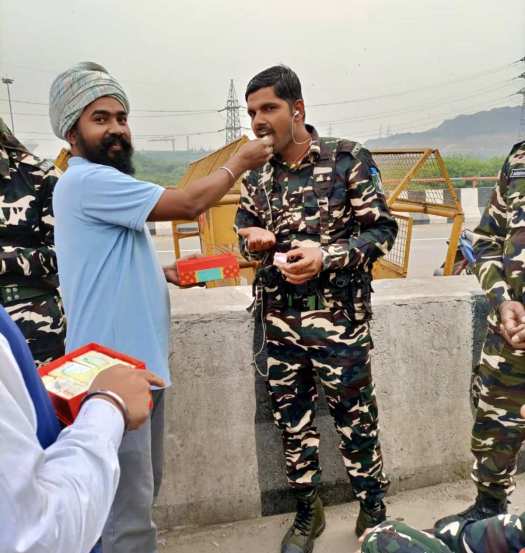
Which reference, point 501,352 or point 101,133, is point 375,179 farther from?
point 101,133

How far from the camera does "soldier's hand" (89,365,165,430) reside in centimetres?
94

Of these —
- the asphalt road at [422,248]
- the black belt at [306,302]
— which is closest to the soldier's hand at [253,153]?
the black belt at [306,302]

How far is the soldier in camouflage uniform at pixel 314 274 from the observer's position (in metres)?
1.90

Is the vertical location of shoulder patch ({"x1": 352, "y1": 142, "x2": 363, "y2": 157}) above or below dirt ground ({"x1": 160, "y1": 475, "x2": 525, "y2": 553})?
above

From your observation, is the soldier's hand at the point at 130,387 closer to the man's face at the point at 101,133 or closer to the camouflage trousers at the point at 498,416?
the man's face at the point at 101,133

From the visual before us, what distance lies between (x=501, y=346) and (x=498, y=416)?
0.95ft

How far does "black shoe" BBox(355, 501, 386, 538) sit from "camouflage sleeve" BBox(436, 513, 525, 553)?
32.0 inches

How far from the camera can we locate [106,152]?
1619 mm

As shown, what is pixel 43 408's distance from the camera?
33.0 inches

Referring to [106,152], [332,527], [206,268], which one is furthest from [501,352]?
[106,152]

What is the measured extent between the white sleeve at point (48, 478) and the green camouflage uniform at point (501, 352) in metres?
1.60

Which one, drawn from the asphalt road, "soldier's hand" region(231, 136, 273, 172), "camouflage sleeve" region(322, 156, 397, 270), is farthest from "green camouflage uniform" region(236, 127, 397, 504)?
the asphalt road

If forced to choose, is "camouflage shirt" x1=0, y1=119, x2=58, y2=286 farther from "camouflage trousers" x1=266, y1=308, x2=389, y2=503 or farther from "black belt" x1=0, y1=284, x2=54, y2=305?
"camouflage trousers" x1=266, y1=308, x2=389, y2=503

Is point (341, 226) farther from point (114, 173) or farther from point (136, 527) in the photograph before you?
point (136, 527)
